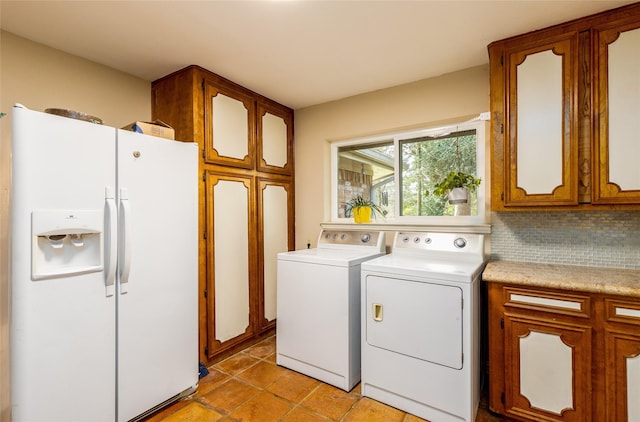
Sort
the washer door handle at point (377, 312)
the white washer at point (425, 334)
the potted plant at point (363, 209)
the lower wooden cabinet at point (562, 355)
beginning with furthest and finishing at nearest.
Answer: the potted plant at point (363, 209) < the washer door handle at point (377, 312) < the white washer at point (425, 334) < the lower wooden cabinet at point (562, 355)

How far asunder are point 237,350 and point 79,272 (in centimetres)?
157

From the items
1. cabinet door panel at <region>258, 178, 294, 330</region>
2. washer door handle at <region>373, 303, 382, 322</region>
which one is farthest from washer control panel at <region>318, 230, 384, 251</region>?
washer door handle at <region>373, 303, 382, 322</region>

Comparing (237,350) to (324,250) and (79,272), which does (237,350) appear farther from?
(79,272)

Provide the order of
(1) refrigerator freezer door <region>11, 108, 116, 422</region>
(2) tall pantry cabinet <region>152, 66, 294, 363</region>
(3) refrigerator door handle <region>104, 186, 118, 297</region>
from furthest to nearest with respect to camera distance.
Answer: (2) tall pantry cabinet <region>152, 66, 294, 363</region> → (3) refrigerator door handle <region>104, 186, 118, 297</region> → (1) refrigerator freezer door <region>11, 108, 116, 422</region>

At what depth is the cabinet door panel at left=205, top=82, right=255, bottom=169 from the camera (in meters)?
2.48

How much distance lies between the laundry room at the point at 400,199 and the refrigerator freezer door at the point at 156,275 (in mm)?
34

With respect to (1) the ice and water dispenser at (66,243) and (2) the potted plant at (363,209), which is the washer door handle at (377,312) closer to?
(2) the potted plant at (363,209)

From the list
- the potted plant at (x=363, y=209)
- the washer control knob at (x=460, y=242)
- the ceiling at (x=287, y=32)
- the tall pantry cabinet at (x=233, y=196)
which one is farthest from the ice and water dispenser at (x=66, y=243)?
the washer control knob at (x=460, y=242)

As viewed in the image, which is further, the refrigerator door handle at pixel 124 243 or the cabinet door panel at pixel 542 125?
the cabinet door panel at pixel 542 125

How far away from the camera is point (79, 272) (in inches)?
61.3

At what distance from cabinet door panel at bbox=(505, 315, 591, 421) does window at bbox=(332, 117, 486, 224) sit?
3.21ft

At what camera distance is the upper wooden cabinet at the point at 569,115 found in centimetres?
169

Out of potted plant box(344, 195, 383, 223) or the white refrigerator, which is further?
potted plant box(344, 195, 383, 223)

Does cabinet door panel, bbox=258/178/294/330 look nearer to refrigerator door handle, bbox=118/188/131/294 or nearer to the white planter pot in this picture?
refrigerator door handle, bbox=118/188/131/294
